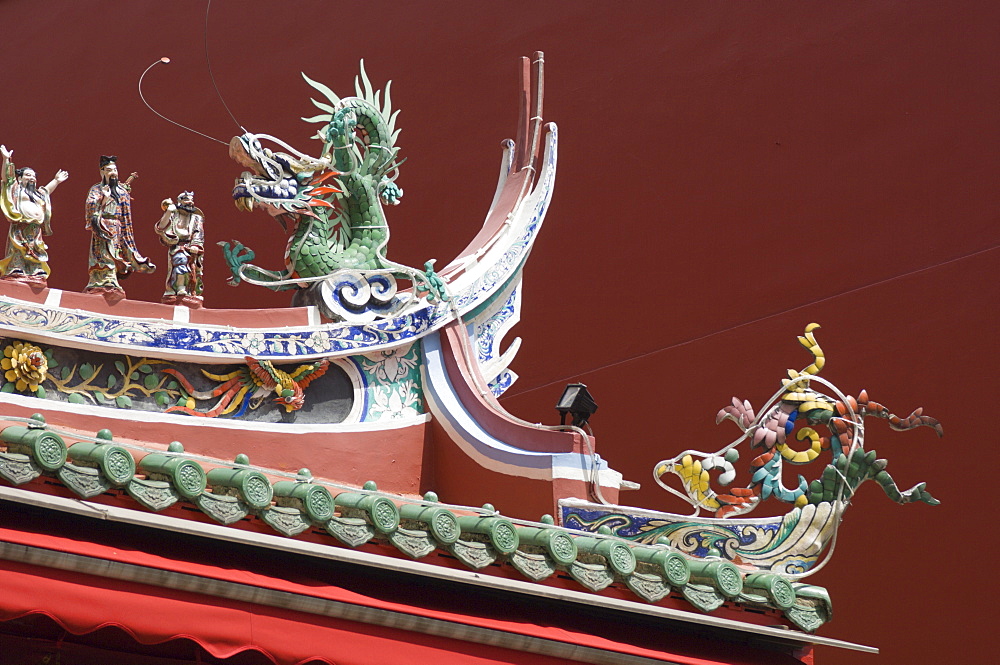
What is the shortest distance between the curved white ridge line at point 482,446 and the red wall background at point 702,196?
242cm

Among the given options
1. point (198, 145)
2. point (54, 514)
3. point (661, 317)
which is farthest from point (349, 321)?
point (198, 145)

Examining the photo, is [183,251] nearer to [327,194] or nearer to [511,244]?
[327,194]

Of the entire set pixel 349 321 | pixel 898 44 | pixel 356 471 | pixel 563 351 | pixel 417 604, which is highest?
pixel 898 44

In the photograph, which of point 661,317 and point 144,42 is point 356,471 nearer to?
point 661,317

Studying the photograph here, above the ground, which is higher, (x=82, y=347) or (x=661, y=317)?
(x=661, y=317)

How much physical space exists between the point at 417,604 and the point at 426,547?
7.5 inches

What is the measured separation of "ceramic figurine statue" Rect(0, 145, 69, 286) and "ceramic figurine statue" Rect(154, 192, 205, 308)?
0.45 m

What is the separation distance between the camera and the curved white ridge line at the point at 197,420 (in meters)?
4.84

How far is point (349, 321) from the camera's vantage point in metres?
5.69

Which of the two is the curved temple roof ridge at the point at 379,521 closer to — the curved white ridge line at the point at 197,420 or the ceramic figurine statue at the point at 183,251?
the curved white ridge line at the point at 197,420

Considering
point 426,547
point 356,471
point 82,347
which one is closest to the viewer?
point 426,547

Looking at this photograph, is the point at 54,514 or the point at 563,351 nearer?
the point at 54,514

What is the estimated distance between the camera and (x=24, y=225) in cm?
519

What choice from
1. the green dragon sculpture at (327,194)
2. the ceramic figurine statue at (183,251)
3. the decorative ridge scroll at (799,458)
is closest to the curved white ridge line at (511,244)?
the green dragon sculpture at (327,194)
